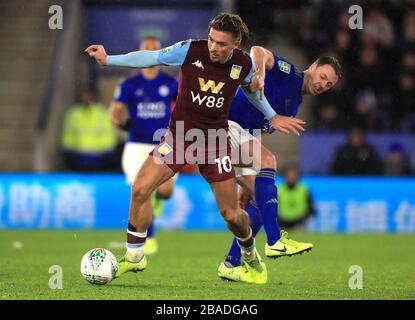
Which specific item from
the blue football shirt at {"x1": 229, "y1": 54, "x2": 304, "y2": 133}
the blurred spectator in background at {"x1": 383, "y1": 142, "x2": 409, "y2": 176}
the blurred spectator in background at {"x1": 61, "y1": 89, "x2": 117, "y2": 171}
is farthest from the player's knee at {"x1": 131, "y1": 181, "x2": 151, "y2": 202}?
the blurred spectator in background at {"x1": 61, "y1": 89, "x2": 117, "y2": 171}

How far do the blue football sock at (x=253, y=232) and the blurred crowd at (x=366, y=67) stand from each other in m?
7.52

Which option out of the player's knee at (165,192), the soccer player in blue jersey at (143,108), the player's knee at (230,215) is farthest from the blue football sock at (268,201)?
the player's knee at (165,192)

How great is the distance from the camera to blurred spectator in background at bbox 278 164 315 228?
14594mm

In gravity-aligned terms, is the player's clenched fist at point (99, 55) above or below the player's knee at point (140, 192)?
above

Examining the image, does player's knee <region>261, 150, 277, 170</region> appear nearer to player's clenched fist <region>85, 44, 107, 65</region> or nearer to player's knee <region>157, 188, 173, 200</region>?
player's clenched fist <region>85, 44, 107, 65</region>

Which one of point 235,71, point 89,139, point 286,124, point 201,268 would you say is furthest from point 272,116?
point 89,139

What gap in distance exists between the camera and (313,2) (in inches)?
655

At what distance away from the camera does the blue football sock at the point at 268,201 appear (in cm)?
775

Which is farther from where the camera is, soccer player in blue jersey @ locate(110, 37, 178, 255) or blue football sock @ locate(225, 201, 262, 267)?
soccer player in blue jersey @ locate(110, 37, 178, 255)

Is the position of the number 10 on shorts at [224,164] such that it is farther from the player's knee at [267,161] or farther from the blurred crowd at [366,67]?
the blurred crowd at [366,67]

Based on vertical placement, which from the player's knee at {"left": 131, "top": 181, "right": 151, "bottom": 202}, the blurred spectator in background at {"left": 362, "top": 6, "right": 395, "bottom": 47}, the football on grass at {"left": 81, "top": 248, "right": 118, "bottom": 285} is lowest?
the football on grass at {"left": 81, "top": 248, "right": 118, "bottom": 285}

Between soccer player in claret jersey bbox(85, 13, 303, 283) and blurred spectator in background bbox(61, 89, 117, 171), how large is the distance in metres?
8.30

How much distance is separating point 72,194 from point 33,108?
3376 mm

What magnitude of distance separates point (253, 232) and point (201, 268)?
1.03 meters
